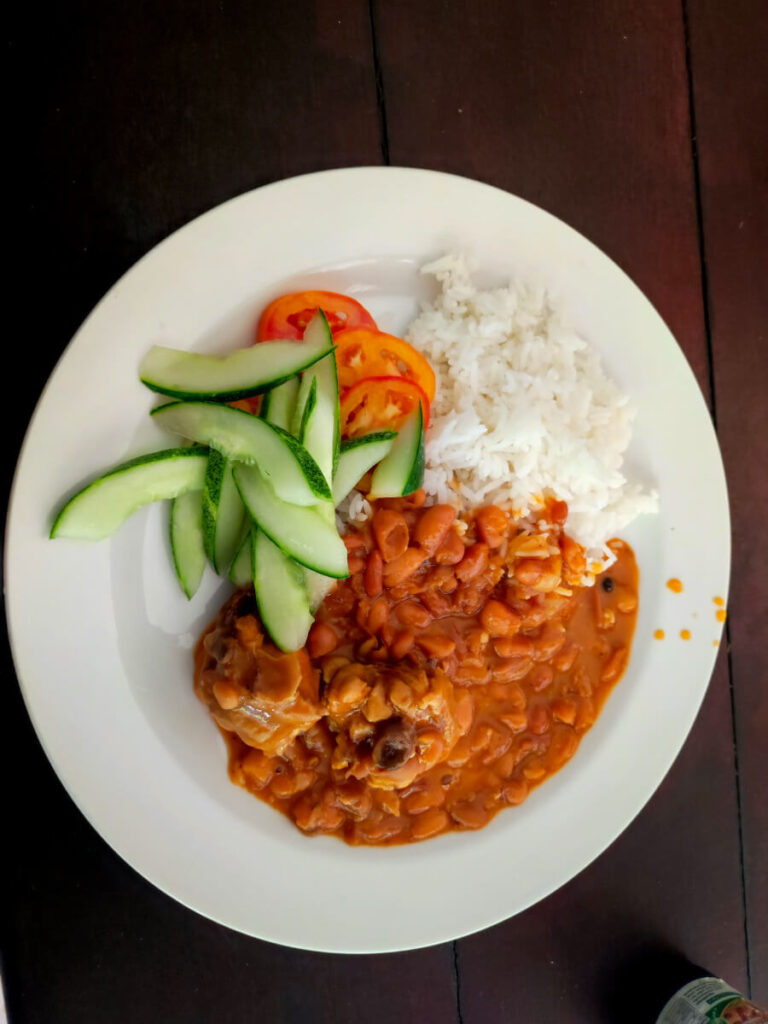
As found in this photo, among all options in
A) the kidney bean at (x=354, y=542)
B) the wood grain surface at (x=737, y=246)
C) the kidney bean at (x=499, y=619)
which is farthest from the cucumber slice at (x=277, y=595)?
the wood grain surface at (x=737, y=246)

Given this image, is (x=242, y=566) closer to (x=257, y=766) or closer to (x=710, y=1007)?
(x=257, y=766)

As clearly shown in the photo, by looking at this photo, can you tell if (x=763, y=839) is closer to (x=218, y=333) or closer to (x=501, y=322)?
(x=501, y=322)

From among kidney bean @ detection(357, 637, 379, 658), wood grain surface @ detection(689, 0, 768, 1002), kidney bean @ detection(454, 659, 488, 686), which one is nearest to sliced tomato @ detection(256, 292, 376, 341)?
kidney bean @ detection(357, 637, 379, 658)

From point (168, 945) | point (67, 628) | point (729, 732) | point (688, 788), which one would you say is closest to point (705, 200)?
point (729, 732)

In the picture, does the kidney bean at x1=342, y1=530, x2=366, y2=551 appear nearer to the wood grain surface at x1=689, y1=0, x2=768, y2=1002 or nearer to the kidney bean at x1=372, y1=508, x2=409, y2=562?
the kidney bean at x1=372, y1=508, x2=409, y2=562

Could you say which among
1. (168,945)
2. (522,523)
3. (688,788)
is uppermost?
(522,523)

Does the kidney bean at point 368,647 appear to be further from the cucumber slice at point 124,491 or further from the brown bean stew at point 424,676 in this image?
the cucumber slice at point 124,491
